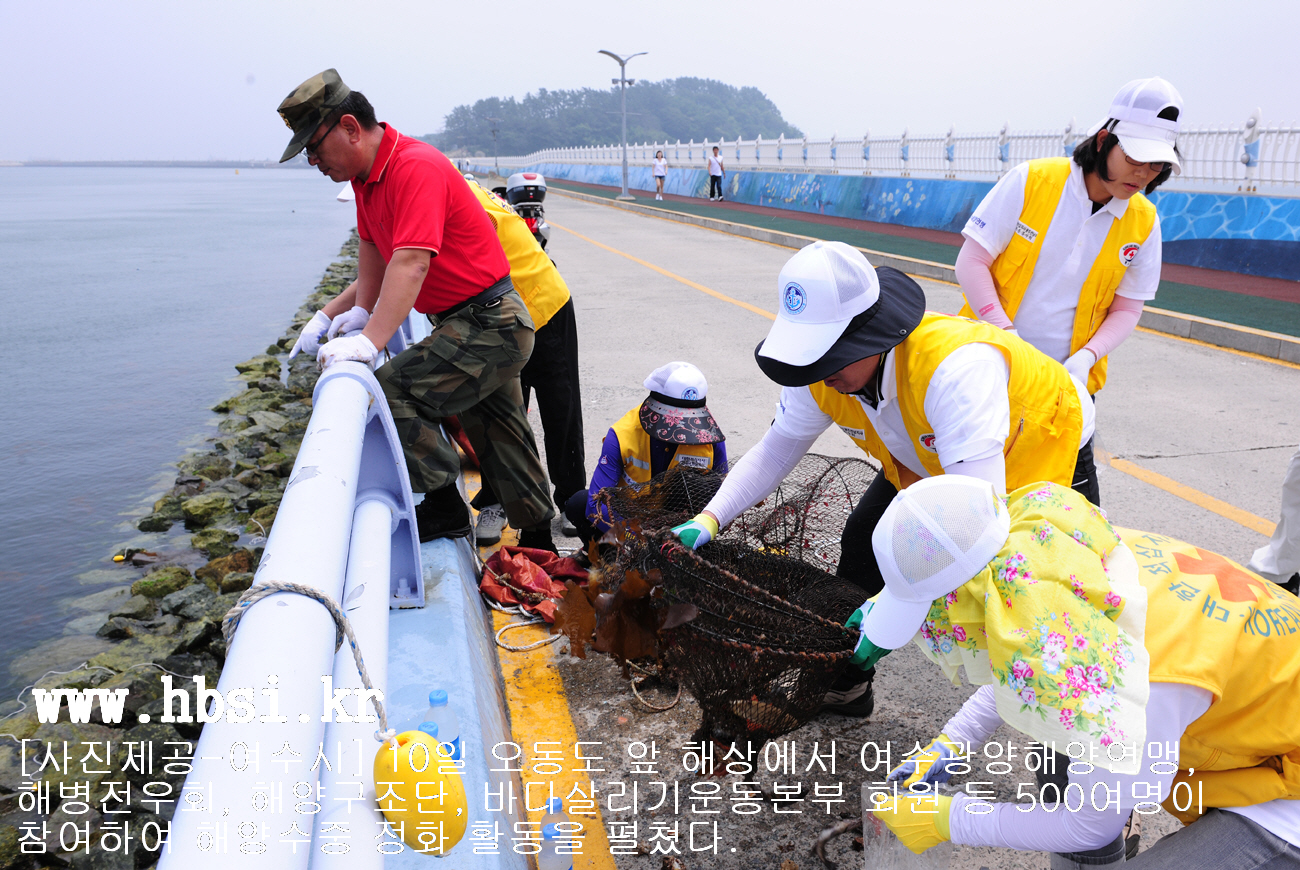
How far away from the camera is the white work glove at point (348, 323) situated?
11.6 feet

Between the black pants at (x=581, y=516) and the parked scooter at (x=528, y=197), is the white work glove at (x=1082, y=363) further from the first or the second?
the parked scooter at (x=528, y=197)

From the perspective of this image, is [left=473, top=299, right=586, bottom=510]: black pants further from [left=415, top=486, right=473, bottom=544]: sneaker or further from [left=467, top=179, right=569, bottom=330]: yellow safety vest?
[left=415, top=486, right=473, bottom=544]: sneaker

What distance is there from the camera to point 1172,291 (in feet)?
35.0

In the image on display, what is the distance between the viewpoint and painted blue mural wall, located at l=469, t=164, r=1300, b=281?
11.5 meters

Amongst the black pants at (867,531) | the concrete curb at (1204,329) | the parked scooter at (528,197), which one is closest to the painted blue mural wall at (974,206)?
the concrete curb at (1204,329)

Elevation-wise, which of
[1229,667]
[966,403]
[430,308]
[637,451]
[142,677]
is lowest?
[142,677]

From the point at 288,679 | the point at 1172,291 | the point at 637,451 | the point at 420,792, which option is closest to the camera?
the point at 288,679

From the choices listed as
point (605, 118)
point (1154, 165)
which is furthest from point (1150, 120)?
point (605, 118)

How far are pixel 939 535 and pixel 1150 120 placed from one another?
6.88ft

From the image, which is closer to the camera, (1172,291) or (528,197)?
(528,197)

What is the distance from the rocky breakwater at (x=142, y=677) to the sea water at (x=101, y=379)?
37 centimetres

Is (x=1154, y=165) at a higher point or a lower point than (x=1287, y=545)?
higher

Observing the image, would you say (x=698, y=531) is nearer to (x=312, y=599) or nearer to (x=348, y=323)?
(x=312, y=599)

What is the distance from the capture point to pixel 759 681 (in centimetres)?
202
